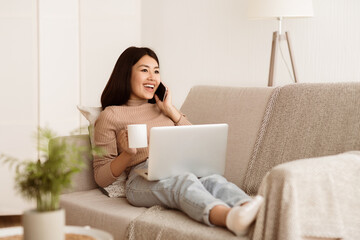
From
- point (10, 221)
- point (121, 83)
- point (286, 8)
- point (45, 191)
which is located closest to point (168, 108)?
point (121, 83)

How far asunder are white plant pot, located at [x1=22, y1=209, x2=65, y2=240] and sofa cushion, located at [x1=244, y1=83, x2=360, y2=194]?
120 centimetres

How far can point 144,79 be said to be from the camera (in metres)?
2.42

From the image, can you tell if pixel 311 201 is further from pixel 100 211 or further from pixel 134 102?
pixel 134 102

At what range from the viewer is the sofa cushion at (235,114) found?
2.29 m

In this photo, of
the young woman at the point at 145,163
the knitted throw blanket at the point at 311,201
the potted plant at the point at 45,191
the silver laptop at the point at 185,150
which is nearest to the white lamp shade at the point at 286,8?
the young woman at the point at 145,163

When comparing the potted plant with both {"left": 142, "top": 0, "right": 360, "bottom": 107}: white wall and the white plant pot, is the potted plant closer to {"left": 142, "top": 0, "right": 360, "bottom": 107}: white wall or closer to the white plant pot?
the white plant pot

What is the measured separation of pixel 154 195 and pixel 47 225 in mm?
835

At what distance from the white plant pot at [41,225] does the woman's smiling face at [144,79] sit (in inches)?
51.6

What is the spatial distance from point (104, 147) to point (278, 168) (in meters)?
0.94

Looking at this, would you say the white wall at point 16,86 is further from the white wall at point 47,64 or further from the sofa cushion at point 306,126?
the sofa cushion at point 306,126

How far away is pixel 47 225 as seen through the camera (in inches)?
45.2

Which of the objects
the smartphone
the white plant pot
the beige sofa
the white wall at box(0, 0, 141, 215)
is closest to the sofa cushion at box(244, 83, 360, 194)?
the beige sofa

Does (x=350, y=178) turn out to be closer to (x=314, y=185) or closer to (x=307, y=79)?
(x=314, y=185)

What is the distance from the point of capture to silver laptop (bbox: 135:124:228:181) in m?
1.88
